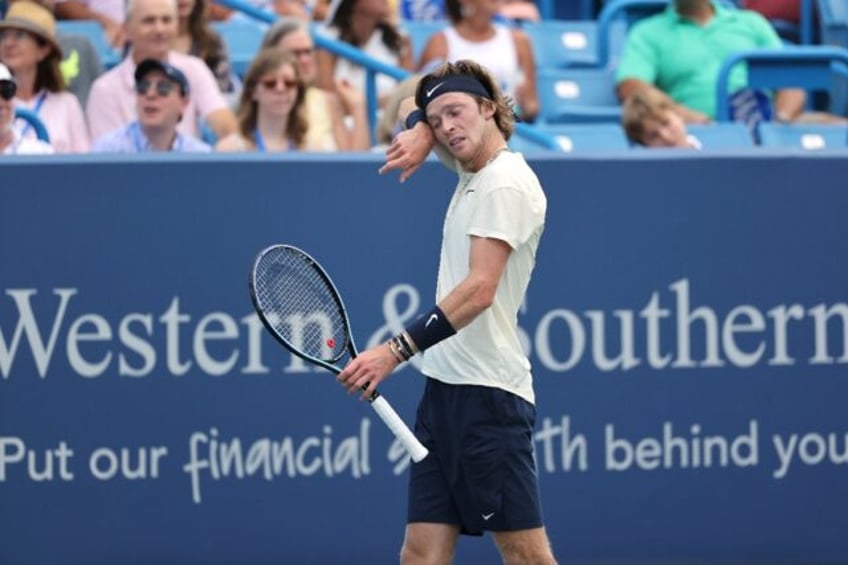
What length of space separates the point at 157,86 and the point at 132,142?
0.26 m

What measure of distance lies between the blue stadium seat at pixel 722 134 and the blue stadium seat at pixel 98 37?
111 inches

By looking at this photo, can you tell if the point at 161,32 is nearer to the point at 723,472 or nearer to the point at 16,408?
the point at 16,408

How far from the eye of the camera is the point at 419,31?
11414 mm

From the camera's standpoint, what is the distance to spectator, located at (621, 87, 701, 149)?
9.33 metres

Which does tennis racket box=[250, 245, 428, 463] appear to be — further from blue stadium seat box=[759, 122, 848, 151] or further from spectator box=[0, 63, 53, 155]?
blue stadium seat box=[759, 122, 848, 151]

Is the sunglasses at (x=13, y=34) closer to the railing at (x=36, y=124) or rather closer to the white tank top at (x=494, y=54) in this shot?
the railing at (x=36, y=124)

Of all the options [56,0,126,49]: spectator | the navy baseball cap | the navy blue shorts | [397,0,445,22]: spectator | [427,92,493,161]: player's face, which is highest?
[397,0,445,22]: spectator

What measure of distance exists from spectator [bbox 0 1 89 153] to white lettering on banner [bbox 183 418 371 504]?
2.09m

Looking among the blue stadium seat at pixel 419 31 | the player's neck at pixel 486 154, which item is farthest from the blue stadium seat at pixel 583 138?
the player's neck at pixel 486 154

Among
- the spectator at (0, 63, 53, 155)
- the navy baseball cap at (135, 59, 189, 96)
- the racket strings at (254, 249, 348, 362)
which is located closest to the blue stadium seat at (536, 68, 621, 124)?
the navy baseball cap at (135, 59, 189, 96)

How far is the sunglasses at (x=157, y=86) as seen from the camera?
29.0 ft

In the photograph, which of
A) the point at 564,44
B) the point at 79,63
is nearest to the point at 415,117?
the point at 79,63

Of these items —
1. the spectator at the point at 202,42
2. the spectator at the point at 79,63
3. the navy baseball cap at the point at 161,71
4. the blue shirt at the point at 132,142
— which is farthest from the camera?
the spectator at the point at 202,42

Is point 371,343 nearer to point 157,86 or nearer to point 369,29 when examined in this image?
point 157,86
